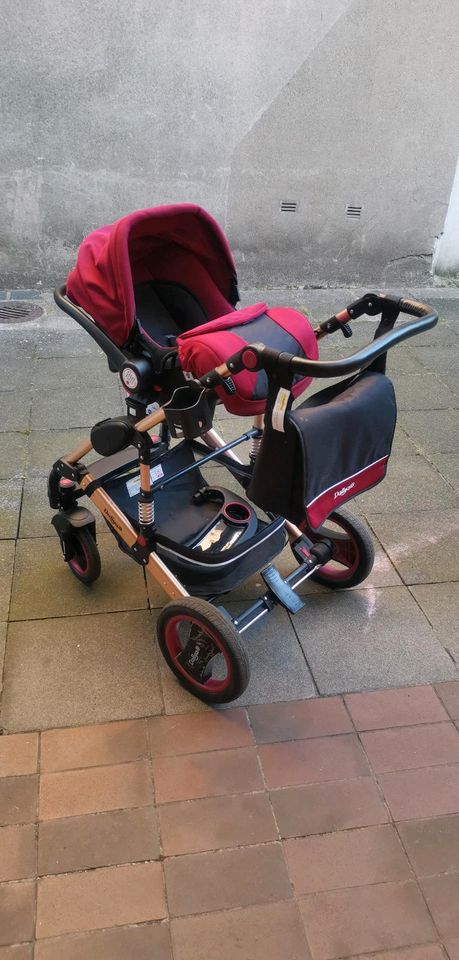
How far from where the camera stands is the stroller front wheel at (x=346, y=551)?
3266 millimetres

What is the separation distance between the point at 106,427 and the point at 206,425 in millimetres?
422

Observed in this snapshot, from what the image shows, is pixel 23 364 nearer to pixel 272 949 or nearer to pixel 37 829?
pixel 37 829

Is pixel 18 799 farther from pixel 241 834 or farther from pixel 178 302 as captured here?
pixel 178 302

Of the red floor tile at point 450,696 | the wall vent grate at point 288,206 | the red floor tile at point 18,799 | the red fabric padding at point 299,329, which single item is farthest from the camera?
the wall vent grate at point 288,206

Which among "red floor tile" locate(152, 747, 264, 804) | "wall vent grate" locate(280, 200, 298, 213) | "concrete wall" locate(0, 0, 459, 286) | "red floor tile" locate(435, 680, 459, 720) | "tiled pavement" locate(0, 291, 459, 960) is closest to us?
"tiled pavement" locate(0, 291, 459, 960)

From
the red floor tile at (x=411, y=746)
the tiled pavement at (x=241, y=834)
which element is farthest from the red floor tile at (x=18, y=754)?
the red floor tile at (x=411, y=746)

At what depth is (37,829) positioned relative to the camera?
8.00 ft

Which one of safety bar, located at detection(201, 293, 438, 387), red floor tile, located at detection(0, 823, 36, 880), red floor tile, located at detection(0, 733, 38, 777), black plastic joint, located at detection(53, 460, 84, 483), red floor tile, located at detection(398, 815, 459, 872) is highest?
safety bar, located at detection(201, 293, 438, 387)

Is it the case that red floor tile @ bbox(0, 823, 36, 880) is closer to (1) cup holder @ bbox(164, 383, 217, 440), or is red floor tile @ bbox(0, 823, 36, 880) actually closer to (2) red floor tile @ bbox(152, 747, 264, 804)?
(2) red floor tile @ bbox(152, 747, 264, 804)

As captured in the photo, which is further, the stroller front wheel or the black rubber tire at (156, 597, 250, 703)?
the stroller front wheel

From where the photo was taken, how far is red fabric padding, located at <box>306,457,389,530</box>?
2.52 meters

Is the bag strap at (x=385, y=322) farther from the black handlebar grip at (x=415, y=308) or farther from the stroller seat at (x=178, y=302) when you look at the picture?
the stroller seat at (x=178, y=302)

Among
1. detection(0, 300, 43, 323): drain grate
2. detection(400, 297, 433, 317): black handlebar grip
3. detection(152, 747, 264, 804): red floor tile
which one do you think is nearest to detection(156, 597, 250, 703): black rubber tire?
detection(152, 747, 264, 804): red floor tile

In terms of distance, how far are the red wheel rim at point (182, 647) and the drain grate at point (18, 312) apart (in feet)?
12.8
